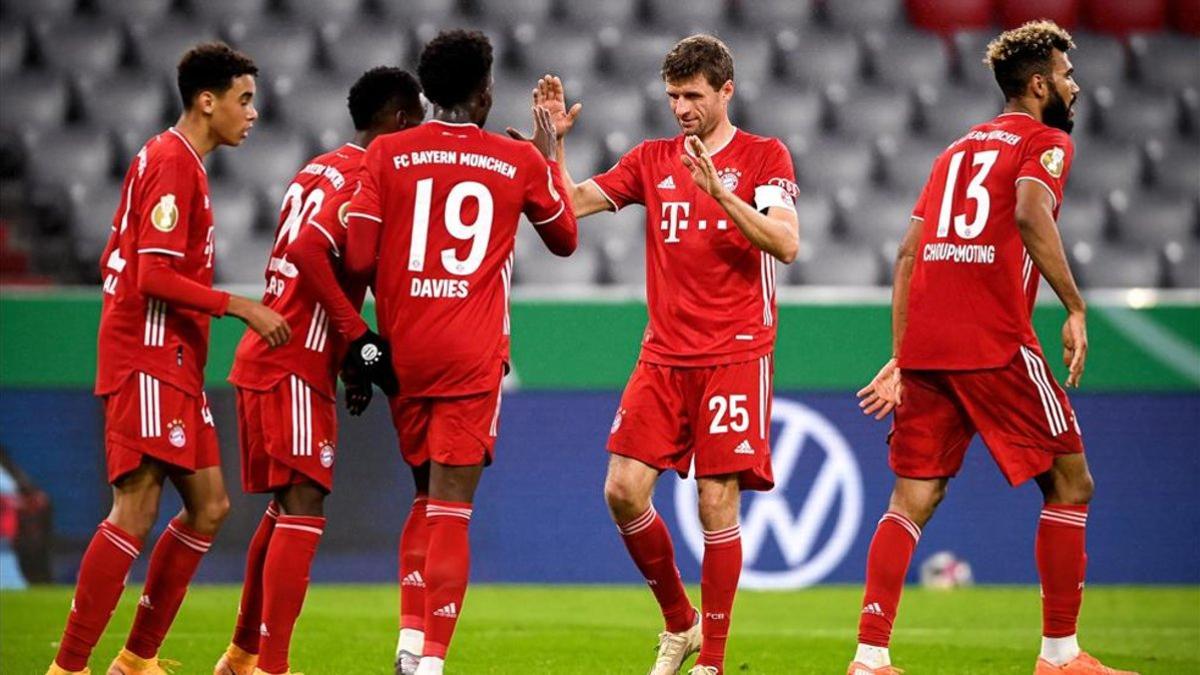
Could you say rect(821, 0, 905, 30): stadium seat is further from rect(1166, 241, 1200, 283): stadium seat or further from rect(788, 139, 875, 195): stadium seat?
rect(1166, 241, 1200, 283): stadium seat

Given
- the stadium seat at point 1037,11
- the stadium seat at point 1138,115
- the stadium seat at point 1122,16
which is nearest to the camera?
the stadium seat at point 1138,115

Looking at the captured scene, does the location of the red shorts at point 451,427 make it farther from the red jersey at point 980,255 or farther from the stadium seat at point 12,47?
the stadium seat at point 12,47

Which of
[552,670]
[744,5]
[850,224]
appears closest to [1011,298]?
[552,670]

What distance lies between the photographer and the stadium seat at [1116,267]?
12828 millimetres

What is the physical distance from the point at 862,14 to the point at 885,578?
9.23 m

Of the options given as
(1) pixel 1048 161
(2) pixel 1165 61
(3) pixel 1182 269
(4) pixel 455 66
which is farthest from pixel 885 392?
(2) pixel 1165 61

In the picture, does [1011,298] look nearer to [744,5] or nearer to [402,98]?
Answer: [402,98]

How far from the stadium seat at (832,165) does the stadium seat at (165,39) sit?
4697mm

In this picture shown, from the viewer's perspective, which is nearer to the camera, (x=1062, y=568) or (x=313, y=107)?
(x=1062, y=568)

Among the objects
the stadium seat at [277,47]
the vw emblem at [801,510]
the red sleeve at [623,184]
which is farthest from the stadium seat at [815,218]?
the red sleeve at [623,184]

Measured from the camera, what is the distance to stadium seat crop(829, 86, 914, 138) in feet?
45.2

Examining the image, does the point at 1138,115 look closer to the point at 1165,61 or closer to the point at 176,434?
the point at 1165,61

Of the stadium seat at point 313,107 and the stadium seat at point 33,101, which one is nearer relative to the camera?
the stadium seat at point 33,101

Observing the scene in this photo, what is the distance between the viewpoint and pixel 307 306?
593 centimetres
